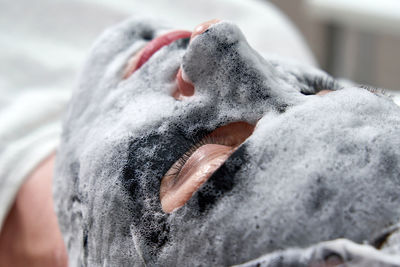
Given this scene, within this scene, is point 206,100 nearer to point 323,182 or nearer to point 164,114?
point 164,114

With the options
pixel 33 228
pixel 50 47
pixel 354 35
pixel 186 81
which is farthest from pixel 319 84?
pixel 354 35

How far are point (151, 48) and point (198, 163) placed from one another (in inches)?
8.6

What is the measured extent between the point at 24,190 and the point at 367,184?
0.63 meters

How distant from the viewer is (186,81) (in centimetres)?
53

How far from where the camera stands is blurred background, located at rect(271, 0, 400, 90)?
1524 millimetres

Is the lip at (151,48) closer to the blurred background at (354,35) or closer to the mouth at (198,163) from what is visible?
the mouth at (198,163)

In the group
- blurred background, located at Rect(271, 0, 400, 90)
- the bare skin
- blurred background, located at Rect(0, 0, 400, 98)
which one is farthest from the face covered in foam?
blurred background, located at Rect(271, 0, 400, 90)

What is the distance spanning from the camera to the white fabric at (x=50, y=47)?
863 mm

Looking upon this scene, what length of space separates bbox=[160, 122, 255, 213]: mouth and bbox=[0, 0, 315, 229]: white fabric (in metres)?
0.46

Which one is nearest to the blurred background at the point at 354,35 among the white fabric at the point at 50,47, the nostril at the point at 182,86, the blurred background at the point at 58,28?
the blurred background at the point at 58,28

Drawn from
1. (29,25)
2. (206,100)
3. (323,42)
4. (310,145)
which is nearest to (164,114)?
(206,100)

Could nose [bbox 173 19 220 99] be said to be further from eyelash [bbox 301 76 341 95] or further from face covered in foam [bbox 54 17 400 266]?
eyelash [bbox 301 76 341 95]

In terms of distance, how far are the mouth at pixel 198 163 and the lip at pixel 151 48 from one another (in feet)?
0.58

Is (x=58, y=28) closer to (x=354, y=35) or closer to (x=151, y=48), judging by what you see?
(x=151, y=48)
